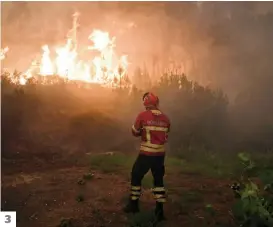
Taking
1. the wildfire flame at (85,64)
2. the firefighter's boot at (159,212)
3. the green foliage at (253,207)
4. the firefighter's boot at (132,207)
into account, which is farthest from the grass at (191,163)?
the green foliage at (253,207)

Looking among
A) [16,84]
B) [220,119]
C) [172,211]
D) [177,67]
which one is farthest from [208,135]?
[16,84]

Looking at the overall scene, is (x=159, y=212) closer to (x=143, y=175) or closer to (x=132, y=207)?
(x=132, y=207)

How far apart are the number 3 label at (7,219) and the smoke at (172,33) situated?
3.98 meters

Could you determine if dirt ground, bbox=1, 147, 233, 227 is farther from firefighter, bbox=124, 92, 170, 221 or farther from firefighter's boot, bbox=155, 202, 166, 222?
firefighter, bbox=124, 92, 170, 221

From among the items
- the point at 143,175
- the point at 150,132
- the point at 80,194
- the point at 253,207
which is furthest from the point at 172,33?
the point at 253,207

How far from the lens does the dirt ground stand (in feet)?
19.8

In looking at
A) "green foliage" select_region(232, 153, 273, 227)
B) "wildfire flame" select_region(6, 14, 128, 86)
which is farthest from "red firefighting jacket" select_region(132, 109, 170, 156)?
"wildfire flame" select_region(6, 14, 128, 86)

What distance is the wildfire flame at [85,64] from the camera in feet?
29.7

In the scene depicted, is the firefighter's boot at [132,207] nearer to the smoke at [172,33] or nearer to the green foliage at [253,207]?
the green foliage at [253,207]

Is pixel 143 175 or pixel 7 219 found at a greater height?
pixel 143 175

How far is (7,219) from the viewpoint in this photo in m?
6.02

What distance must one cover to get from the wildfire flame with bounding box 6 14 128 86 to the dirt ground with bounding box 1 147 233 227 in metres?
2.01

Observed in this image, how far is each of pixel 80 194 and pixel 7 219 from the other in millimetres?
1395

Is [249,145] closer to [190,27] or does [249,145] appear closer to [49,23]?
[190,27]
